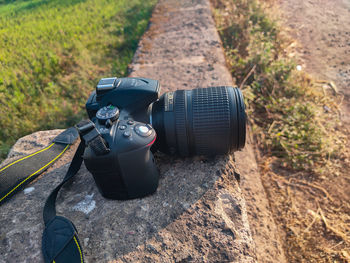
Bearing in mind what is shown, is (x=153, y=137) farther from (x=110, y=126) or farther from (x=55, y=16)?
(x=55, y=16)

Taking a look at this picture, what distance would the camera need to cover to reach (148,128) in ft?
4.96

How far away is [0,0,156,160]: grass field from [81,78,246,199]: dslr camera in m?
1.63

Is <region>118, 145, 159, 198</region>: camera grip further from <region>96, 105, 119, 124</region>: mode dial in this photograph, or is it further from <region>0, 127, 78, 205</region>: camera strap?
<region>0, 127, 78, 205</region>: camera strap

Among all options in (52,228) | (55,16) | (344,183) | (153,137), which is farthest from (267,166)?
(55,16)

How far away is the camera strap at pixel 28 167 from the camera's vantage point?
179 cm

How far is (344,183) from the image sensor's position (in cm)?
254

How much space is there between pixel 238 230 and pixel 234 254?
0.17 meters

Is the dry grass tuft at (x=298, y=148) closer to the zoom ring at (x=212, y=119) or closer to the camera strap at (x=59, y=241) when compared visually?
the zoom ring at (x=212, y=119)

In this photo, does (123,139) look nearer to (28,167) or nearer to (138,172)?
(138,172)

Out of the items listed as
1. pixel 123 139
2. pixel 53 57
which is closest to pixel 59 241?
pixel 123 139

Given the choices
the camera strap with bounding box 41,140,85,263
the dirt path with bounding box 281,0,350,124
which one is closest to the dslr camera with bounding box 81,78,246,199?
the camera strap with bounding box 41,140,85,263

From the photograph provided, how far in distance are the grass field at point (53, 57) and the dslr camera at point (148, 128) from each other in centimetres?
163

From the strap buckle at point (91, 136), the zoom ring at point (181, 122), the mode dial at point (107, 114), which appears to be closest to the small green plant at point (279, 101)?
the zoom ring at point (181, 122)

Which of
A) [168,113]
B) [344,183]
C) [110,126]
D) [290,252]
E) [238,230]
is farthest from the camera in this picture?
[344,183]
